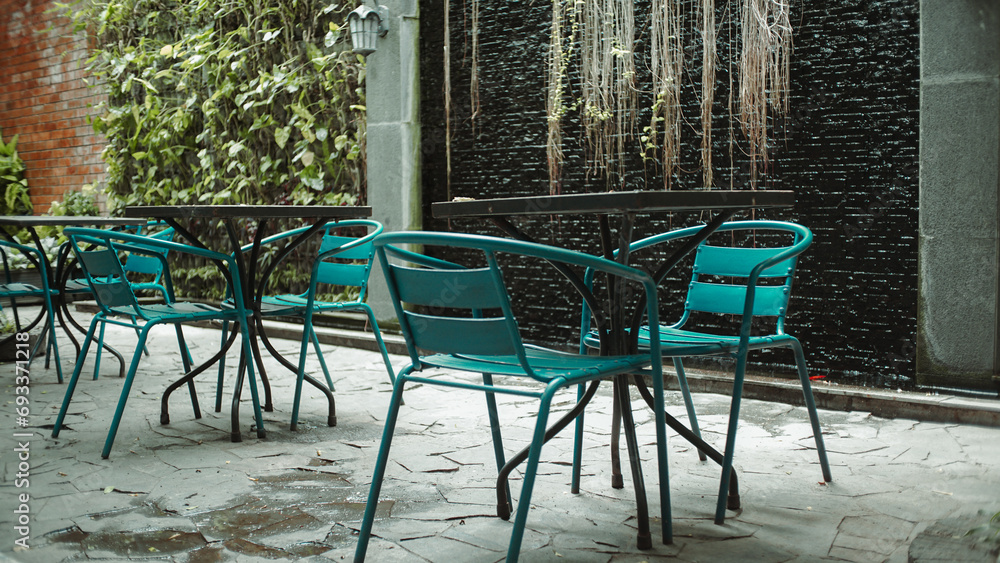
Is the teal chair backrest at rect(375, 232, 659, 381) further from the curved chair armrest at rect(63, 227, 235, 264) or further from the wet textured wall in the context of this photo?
the wet textured wall

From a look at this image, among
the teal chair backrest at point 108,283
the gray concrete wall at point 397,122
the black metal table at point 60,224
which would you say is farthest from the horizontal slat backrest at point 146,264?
the gray concrete wall at point 397,122

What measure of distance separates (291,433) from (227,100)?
4531 millimetres

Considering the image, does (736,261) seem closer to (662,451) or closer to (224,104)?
(662,451)

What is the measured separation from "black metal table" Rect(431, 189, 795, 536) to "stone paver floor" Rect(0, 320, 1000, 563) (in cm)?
20

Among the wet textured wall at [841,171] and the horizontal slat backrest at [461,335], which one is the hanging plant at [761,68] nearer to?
the wet textured wall at [841,171]

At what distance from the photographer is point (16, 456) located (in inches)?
127

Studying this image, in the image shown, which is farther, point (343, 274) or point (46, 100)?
point (46, 100)

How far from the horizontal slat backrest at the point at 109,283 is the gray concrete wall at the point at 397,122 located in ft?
8.69

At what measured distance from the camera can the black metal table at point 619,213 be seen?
220 centimetres

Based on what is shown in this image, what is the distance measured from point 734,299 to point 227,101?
5650 millimetres

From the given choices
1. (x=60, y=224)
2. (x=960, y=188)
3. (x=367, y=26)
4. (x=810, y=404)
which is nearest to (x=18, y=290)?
(x=60, y=224)

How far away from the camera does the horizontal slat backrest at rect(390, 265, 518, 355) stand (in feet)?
6.44

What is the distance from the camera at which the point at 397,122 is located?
600cm

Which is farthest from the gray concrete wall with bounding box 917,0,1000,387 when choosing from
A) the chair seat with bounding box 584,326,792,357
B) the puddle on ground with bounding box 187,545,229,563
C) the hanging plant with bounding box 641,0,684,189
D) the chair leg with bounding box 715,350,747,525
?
the puddle on ground with bounding box 187,545,229,563
